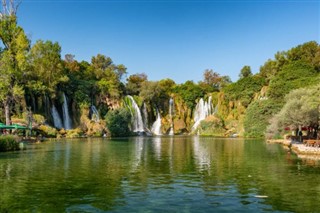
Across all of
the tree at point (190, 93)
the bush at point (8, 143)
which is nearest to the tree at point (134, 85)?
the tree at point (190, 93)

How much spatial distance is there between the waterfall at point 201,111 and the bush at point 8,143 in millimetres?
72474

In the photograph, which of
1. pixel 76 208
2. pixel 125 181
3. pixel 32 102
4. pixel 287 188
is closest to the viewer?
pixel 76 208

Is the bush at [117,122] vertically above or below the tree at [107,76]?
below

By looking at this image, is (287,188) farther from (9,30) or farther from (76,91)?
(76,91)

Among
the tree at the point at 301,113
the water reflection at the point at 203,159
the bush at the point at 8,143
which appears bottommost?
the water reflection at the point at 203,159

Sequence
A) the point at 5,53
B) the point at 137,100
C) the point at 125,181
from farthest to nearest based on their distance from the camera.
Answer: the point at 137,100 → the point at 5,53 → the point at 125,181

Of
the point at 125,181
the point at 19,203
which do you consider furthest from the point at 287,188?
the point at 19,203

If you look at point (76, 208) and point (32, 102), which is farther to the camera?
point (32, 102)

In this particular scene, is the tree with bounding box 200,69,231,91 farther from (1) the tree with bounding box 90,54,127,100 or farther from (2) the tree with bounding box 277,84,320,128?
(2) the tree with bounding box 277,84,320,128

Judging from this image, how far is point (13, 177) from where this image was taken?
720 inches

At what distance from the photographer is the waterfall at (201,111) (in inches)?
4161

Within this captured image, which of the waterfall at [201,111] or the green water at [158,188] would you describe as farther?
the waterfall at [201,111]

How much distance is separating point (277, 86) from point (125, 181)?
2669 inches

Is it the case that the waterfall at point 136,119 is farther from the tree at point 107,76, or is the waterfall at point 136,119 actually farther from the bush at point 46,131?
the bush at point 46,131
